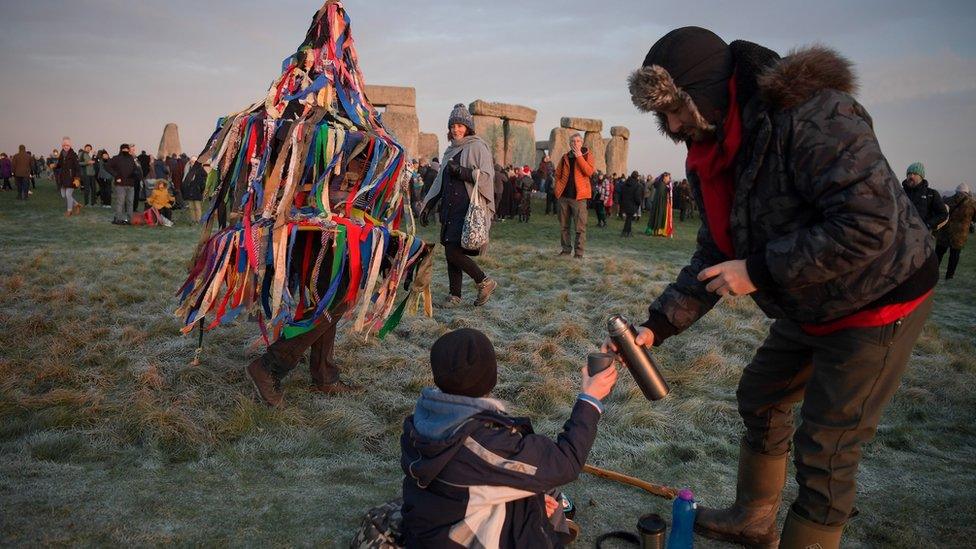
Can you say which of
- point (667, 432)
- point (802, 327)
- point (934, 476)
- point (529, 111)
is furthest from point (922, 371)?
point (529, 111)

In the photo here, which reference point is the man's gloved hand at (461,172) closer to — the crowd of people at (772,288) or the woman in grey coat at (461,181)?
the woman in grey coat at (461,181)

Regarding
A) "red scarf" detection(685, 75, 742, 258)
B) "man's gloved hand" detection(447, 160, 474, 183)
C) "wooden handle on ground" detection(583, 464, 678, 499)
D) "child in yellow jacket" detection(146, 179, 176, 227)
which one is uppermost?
"man's gloved hand" detection(447, 160, 474, 183)

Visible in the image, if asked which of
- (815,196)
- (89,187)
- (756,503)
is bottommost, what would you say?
(756,503)

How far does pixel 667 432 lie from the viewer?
11.3 feet

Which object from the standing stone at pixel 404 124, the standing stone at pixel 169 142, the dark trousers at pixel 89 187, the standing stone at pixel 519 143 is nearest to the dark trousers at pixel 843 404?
the standing stone at pixel 404 124

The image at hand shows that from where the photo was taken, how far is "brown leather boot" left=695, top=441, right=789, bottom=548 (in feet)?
7.87

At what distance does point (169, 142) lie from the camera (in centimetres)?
2955

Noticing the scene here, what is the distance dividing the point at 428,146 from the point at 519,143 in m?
3.17

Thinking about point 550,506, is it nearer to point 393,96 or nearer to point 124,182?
point 124,182

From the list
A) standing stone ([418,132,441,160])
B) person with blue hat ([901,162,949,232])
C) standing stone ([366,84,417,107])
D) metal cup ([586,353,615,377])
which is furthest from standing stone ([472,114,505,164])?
metal cup ([586,353,615,377])

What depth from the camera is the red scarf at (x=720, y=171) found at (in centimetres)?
184

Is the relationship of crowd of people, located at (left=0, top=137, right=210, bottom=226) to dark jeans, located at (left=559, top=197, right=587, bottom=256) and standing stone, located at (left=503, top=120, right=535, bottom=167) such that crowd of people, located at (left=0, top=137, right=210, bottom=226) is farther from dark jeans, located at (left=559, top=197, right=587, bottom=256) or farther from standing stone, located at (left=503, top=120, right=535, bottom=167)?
standing stone, located at (left=503, top=120, right=535, bottom=167)

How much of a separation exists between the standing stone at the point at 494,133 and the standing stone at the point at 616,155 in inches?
227

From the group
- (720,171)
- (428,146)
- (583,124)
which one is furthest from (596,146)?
(720,171)
